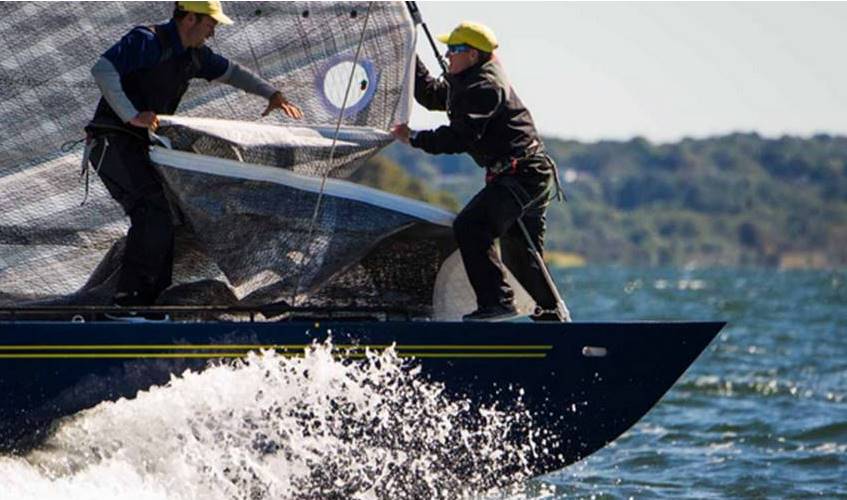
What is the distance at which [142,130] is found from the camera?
336 inches

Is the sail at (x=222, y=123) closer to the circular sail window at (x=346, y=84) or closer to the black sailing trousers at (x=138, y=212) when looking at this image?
the circular sail window at (x=346, y=84)

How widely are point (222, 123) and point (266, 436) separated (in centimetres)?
148

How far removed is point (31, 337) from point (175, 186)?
1.01 meters

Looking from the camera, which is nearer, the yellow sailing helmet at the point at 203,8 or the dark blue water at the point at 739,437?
the yellow sailing helmet at the point at 203,8

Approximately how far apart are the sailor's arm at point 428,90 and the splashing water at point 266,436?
1.72m

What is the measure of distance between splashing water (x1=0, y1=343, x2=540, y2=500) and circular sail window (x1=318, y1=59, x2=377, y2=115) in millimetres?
1513

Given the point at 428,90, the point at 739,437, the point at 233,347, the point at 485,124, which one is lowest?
the point at 739,437

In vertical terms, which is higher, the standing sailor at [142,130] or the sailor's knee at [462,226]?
the standing sailor at [142,130]

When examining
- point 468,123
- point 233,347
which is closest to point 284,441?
point 233,347

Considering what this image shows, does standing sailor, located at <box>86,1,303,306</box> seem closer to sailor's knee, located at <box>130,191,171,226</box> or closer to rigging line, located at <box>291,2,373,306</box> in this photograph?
sailor's knee, located at <box>130,191,171,226</box>

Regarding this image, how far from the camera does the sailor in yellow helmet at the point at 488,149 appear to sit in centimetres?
864

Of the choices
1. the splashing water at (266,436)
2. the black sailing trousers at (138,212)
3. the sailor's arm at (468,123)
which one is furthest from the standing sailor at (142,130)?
the sailor's arm at (468,123)

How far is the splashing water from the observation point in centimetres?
809

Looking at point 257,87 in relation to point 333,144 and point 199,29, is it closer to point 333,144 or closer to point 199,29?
→ point 333,144
